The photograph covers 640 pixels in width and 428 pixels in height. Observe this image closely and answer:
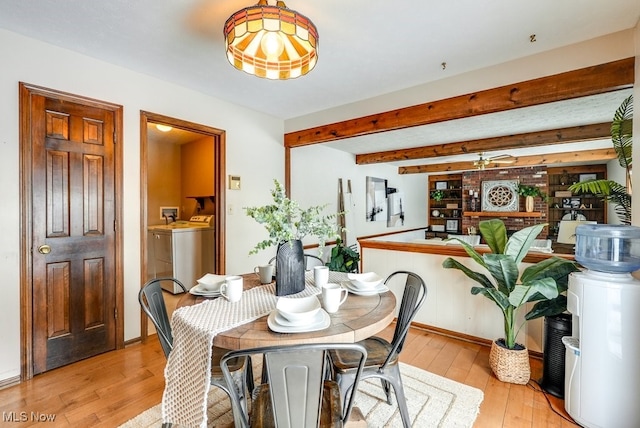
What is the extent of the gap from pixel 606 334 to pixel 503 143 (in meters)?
3.65

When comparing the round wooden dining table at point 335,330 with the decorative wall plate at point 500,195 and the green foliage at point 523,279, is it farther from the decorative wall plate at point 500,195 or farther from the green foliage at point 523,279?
the decorative wall plate at point 500,195

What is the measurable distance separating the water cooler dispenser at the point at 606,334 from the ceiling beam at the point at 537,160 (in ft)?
15.4

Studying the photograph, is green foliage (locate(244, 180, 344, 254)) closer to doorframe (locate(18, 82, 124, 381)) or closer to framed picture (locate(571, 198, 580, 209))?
doorframe (locate(18, 82, 124, 381))

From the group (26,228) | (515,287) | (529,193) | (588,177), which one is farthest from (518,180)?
(26,228)

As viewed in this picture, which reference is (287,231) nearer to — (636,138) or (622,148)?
(636,138)

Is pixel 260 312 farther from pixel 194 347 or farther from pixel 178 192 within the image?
pixel 178 192

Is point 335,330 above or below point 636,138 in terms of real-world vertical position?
below

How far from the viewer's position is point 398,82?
291cm

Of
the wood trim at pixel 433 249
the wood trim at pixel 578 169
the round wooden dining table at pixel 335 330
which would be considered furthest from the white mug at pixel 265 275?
the wood trim at pixel 578 169

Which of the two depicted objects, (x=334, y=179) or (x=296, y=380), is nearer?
(x=296, y=380)

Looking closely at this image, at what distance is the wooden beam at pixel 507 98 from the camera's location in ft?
6.91

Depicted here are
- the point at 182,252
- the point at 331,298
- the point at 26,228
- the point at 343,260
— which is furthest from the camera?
the point at 343,260

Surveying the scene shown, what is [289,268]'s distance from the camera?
163cm

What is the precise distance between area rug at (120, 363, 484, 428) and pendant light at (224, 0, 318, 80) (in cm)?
209
